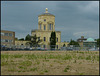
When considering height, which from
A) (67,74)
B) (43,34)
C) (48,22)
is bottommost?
(67,74)

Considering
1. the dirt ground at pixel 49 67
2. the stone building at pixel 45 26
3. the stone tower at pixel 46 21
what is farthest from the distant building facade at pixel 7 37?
the dirt ground at pixel 49 67

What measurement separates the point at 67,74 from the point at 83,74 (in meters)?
0.93

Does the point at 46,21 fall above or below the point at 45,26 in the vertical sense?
above

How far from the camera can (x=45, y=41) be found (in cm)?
8738

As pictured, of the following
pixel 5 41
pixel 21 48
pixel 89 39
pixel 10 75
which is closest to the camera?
pixel 10 75

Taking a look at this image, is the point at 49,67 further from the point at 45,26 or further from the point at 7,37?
the point at 45,26

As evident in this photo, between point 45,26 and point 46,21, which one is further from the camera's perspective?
point 45,26

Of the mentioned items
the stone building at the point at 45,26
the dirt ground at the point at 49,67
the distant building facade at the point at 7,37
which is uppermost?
the stone building at the point at 45,26

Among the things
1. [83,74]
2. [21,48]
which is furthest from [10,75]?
[21,48]

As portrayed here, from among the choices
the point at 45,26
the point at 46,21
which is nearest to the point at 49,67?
the point at 46,21

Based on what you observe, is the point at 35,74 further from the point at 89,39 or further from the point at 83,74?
the point at 89,39

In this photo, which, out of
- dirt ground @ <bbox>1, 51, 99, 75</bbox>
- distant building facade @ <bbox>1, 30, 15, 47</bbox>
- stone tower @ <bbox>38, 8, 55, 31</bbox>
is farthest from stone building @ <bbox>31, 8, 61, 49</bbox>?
dirt ground @ <bbox>1, 51, 99, 75</bbox>

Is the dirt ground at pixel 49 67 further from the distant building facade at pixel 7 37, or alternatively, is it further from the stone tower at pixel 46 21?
the stone tower at pixel 46 21

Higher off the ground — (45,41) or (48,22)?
(48,22)
